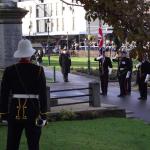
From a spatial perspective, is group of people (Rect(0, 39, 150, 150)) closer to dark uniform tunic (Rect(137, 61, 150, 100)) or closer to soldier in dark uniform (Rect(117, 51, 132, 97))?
dark uniform tunic (Rect(137, 61, 150, 100))

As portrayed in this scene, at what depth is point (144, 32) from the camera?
521 centimetres

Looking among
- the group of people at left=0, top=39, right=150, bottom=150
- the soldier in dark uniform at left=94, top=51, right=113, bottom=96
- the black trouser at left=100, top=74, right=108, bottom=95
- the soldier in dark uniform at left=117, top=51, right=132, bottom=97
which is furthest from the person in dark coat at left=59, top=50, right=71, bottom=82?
the group of people at left=0, top=39, right=150, bottom=150

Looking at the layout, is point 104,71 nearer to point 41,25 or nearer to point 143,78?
point 143,78

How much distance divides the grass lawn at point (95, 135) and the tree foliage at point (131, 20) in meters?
4.72

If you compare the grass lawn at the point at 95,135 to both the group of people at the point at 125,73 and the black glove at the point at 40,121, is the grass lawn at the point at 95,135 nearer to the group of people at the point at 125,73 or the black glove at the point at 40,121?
the black glove at the point at 40,121

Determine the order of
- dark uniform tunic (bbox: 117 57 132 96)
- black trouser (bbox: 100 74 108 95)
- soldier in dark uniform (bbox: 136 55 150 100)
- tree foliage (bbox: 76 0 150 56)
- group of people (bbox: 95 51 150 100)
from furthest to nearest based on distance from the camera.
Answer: black trouser (bbox: 100 74 108 95) → dark uniform tunic (bbox: 117 57 132 96) → group of people (bbox: 95 51 150 100) → soldier in dark uniform (bbox: 136 55 150 100) → tree foliage (bbox: 76 0 150 56)

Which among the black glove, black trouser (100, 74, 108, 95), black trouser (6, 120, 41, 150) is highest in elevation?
the black glove

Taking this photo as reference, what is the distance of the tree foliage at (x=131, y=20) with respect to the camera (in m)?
5.23

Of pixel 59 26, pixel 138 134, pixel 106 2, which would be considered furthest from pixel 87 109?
pixel 59 26

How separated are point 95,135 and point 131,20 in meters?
6.54

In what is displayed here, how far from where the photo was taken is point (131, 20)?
17.3ft

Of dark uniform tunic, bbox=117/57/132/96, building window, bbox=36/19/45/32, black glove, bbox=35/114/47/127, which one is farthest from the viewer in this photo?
building window, bbox=36/19/45/32

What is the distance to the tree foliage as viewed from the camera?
17.2 feet

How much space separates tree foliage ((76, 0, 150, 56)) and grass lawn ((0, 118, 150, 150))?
4716 millimetres
